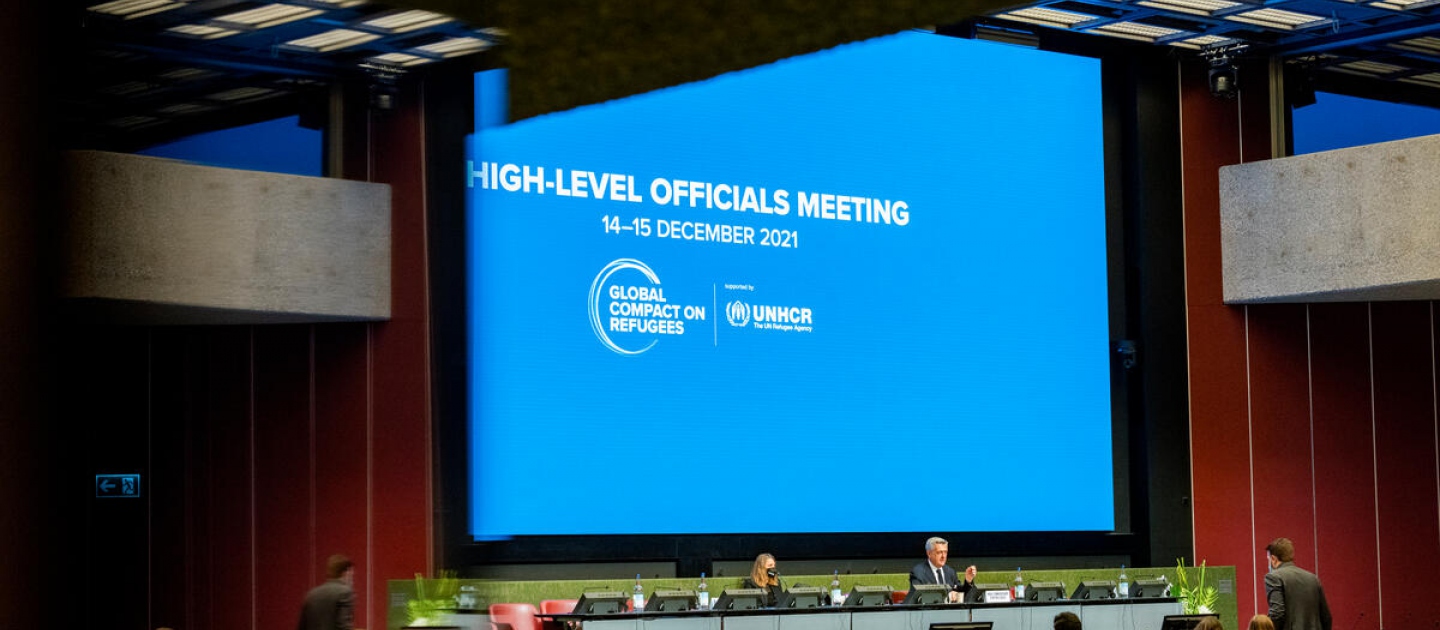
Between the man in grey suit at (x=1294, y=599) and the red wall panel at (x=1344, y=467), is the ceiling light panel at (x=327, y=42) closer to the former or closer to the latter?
the man in grey suit at (x=1294, y=599)

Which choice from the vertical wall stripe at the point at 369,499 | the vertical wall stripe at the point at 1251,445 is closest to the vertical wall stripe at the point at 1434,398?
the vertical wall stripe at the point at 1251,445

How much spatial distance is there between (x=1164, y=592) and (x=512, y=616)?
3874mm

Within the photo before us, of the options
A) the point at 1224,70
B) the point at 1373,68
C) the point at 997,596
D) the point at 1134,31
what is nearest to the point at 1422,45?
the point at 1373,68

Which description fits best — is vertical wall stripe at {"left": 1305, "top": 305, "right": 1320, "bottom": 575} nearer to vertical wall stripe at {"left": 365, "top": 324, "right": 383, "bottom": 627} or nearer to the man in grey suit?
the man in grey suit

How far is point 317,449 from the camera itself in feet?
3.38

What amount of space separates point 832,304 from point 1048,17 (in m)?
2.57

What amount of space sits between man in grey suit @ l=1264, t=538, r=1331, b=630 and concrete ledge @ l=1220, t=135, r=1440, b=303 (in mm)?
3280

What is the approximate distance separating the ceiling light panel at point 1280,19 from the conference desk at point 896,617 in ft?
13.4

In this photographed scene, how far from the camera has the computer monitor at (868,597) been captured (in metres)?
7.69

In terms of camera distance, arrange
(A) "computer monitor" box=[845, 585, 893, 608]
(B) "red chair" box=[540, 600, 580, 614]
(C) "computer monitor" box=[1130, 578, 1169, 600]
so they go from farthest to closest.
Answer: (C) "computer monitor" box=[1130, 578, 1169, 600], (B) "red chair" box=[540, 600, 580, 614], (A) "computer monitor" box=[845, 585, 893, 608]

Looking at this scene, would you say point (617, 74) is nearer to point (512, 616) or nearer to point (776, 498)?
point (512, 616)

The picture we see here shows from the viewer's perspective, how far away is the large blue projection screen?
8859 millimetres

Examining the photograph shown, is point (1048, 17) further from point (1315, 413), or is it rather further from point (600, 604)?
point (600, 604)

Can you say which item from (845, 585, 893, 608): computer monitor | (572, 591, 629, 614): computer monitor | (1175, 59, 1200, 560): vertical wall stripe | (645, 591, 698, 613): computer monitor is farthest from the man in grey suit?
(1175, 59, 1200, 560): vertical wall stripe
